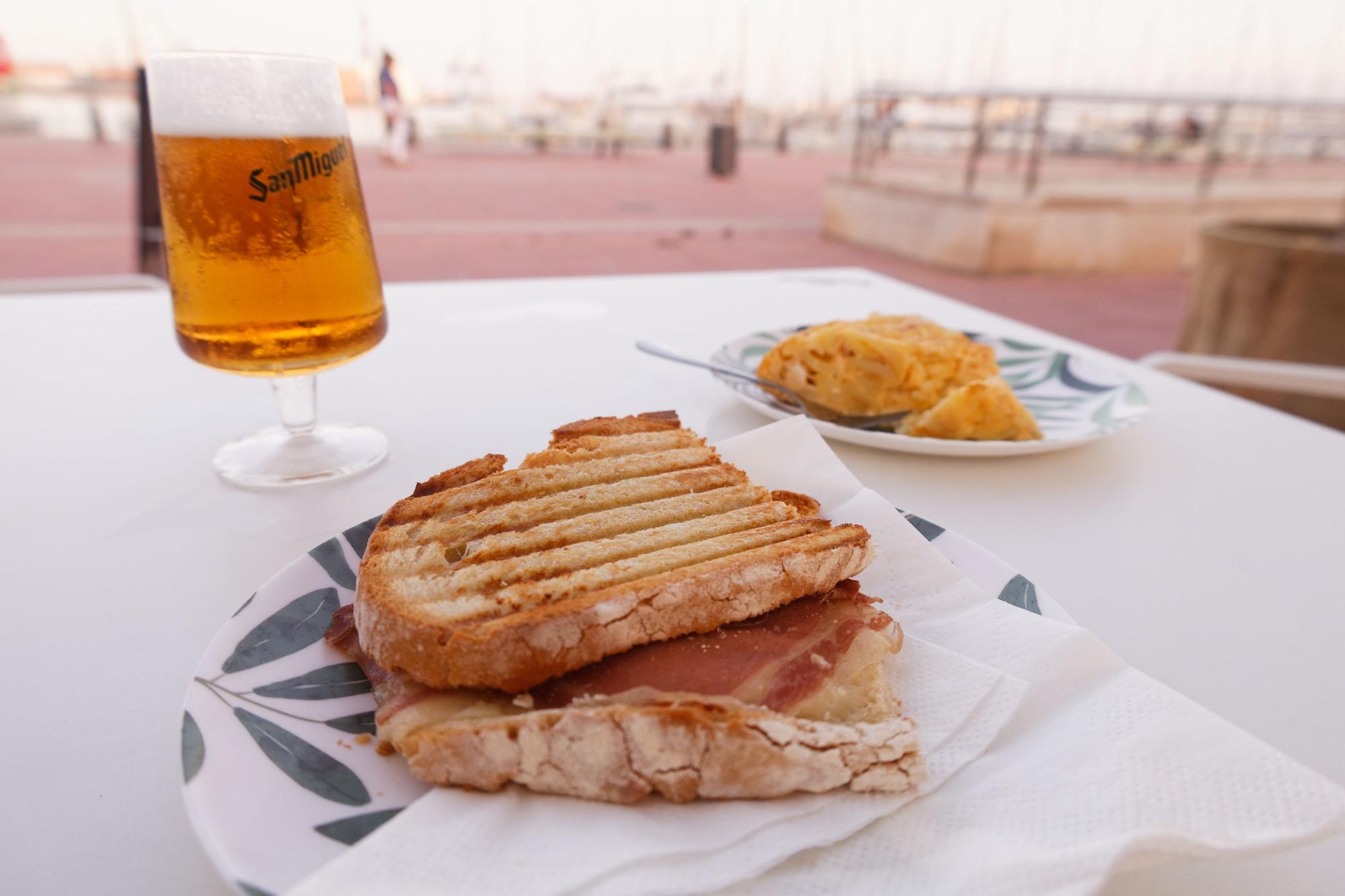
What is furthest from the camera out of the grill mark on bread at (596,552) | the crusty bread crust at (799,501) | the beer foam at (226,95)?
the beer foam at (226,95)

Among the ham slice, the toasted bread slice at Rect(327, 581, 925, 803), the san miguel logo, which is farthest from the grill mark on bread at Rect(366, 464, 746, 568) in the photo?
the san miguel logo

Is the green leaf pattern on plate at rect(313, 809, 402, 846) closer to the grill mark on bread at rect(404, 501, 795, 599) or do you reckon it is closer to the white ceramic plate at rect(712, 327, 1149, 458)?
the grill mark on bread at rect(404, 501, 795, 599)

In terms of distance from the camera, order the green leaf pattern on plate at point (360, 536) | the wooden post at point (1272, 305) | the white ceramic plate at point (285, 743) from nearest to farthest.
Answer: the white ceramic plate at point (285, 743) < the green leaf pattern on plate at point (360, 536) < the wooden post at point (1272, 305)

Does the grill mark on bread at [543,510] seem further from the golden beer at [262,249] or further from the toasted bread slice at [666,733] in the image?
the golden beer at [262,249]

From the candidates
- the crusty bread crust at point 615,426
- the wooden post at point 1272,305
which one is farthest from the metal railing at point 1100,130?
the crusty bread crust at point 615,426

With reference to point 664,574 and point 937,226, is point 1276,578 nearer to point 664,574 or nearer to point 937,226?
point 664,574

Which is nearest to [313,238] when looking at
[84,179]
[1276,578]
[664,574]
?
[664,574]

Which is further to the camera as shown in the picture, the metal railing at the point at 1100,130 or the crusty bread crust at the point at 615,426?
the metal railing at the point at 1100,130
